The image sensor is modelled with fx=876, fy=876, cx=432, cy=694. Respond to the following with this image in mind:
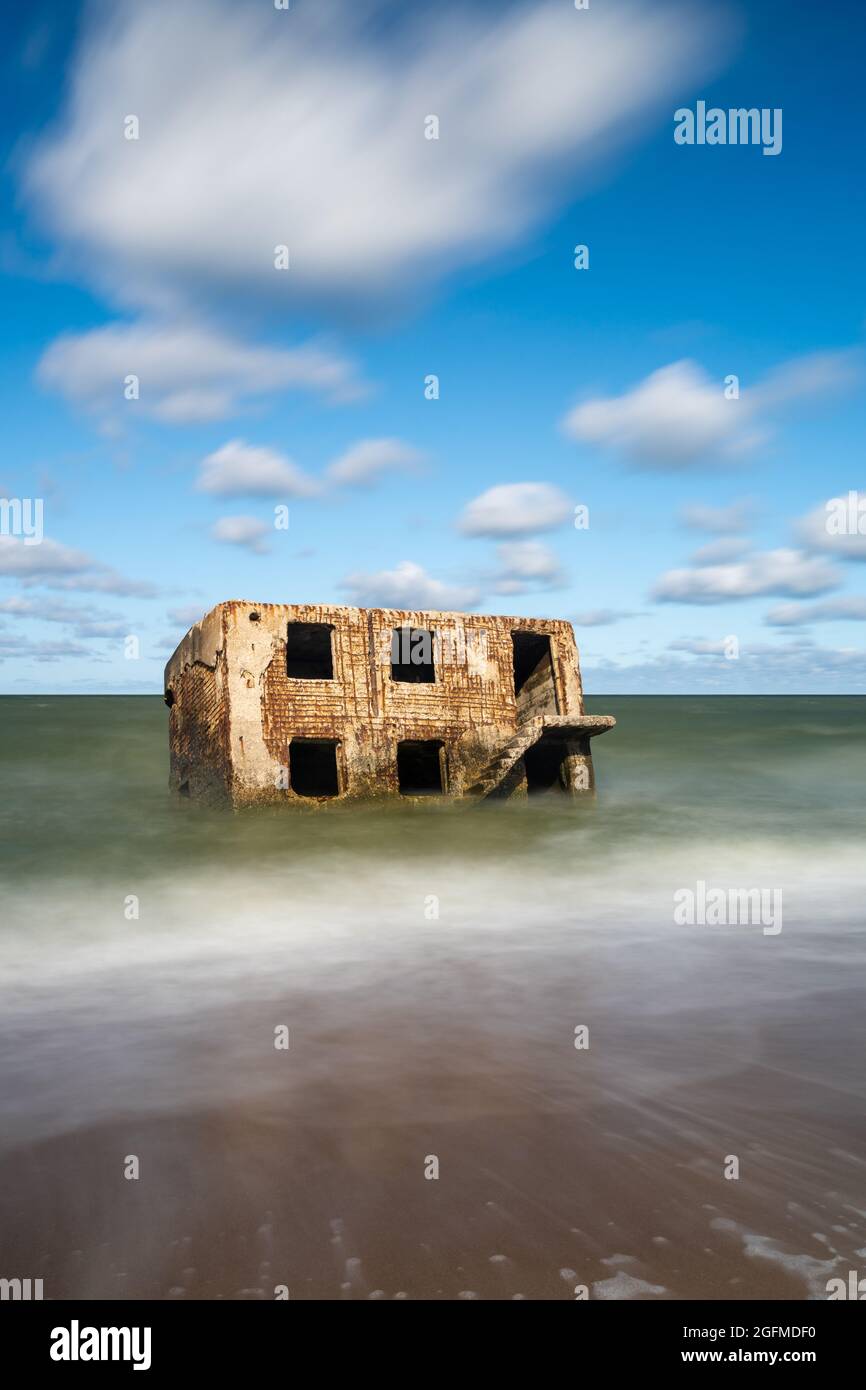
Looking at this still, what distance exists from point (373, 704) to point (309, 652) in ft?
13.7

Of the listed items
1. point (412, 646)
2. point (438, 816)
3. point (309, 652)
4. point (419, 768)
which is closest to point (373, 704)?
point (412, 646)

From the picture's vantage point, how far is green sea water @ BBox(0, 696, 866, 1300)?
239 centimetres

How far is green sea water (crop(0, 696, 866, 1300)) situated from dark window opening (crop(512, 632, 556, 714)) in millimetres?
5949

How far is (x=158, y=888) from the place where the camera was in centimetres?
954

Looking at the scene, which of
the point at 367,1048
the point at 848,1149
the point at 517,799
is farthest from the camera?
the point at 517,799

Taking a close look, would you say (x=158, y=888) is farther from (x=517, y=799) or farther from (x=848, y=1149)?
(x=848, y=1149)

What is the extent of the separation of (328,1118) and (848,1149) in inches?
72.5

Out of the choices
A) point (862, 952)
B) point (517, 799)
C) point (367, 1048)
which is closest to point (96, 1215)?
point (367, 1048)

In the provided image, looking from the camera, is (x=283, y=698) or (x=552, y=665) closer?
(x=283, y=698)

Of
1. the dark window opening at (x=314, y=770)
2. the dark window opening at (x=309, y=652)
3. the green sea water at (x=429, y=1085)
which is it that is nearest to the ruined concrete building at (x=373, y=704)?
the dark window opening at (x=309, y=652)

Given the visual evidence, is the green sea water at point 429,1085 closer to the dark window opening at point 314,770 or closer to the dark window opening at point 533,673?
the dark window opening at point 533,673

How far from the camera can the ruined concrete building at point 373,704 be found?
13008 mm

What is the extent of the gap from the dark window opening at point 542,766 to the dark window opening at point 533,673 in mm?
873
